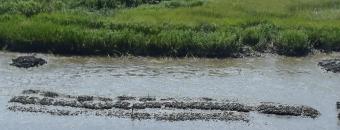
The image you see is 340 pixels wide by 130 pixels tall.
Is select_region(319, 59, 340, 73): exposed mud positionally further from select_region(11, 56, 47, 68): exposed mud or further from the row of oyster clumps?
select_region(11, 56, 47, 68): exposed mud

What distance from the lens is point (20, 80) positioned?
20.2m

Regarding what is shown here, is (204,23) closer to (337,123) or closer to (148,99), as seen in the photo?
(148,99)

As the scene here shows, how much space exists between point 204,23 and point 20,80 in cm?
683

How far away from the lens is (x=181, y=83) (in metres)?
20.2

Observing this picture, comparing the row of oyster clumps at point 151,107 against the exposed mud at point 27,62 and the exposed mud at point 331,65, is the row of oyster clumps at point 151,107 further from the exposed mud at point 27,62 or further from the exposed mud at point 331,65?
the exposed mud at point 331,65

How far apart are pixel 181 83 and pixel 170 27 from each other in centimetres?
423

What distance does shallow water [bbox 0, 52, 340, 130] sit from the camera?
1716 cm

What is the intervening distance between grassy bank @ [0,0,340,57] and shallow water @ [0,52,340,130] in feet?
1.48

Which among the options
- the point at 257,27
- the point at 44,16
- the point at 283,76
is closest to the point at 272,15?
the point at 257,27

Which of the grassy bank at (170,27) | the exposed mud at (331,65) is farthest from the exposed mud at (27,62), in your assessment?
the exposed mud at (331,65)

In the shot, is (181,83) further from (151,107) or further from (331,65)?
(331,65)

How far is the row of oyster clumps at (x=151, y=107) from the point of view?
17641 millimetres

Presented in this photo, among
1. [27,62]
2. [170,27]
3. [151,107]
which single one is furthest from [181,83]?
[27,62]

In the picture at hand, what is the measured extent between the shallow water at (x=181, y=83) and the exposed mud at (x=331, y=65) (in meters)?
0.22
